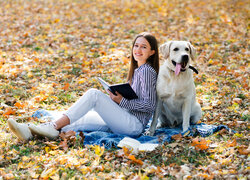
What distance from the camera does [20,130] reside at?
350 cm

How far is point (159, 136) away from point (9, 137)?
6.47ft

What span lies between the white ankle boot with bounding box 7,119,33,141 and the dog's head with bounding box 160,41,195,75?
6.72ft

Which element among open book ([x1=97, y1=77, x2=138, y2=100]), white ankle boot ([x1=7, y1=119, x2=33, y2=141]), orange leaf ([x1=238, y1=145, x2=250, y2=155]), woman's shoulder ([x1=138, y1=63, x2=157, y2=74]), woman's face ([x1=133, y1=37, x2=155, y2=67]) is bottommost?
orange leaf ([x1=238, y1=145, x2=250, y2=155])

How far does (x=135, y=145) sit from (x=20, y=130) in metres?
1.39

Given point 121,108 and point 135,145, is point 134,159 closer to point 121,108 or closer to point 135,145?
point 135,145

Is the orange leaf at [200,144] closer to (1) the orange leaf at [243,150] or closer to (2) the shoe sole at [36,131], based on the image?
(1) the orange leaf at [243,150]

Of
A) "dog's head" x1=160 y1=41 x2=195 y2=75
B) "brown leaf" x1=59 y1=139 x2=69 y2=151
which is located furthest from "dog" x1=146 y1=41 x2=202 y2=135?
"brown leaf" x1=59 y1=139 x2=69 y2=151

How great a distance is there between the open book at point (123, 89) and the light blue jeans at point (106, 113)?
159 millimetres

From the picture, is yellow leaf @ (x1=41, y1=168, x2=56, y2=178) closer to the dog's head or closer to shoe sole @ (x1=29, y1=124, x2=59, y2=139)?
shoe sole @ (x1=29, y1=124, x2=59, y2=139)

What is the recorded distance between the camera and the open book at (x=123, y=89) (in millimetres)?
3629

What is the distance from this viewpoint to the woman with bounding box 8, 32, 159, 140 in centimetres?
368

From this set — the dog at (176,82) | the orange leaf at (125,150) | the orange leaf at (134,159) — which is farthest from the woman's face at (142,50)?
the orange leaf at (134,159)

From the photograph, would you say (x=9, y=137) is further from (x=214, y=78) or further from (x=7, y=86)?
(x=214, y=78)

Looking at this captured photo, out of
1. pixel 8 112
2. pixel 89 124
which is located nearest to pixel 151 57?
pixel 89 124
